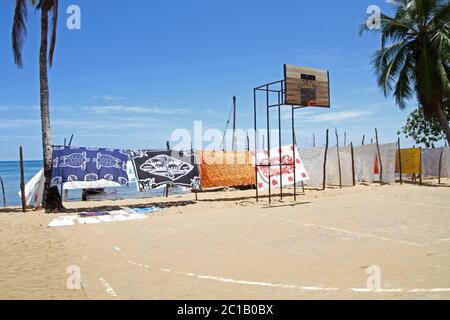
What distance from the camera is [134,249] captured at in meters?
7.46

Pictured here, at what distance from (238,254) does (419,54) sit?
20350 mm

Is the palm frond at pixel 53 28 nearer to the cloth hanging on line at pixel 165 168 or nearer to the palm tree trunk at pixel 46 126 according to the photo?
the palm tree trunk at pixel 46 126

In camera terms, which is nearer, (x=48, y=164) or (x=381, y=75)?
(x=48, y=164)

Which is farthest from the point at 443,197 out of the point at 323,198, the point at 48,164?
the point at 48,164

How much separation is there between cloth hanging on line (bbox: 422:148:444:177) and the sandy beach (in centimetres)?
1379

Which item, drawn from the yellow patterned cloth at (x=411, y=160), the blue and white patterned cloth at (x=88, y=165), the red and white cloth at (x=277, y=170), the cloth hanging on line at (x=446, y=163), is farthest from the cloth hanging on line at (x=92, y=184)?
the cloth hanging on line at (x=446, y=163)

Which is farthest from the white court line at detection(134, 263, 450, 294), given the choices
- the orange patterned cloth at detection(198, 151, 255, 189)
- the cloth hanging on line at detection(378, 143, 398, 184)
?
the cloth hanging on line at detection(378, 143, 398, 184)

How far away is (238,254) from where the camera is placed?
6852 millimetres

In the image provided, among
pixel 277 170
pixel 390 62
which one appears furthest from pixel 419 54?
pixel 277 170

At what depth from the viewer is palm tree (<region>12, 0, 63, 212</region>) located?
13.2 m

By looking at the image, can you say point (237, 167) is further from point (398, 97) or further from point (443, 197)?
point (398, 97)

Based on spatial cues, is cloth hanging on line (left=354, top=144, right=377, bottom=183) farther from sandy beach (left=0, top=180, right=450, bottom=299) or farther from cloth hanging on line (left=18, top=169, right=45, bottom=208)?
cloth hanging on line (left=18, top=169, right=45, bottom=208)

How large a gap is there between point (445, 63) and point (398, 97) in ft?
10.2
